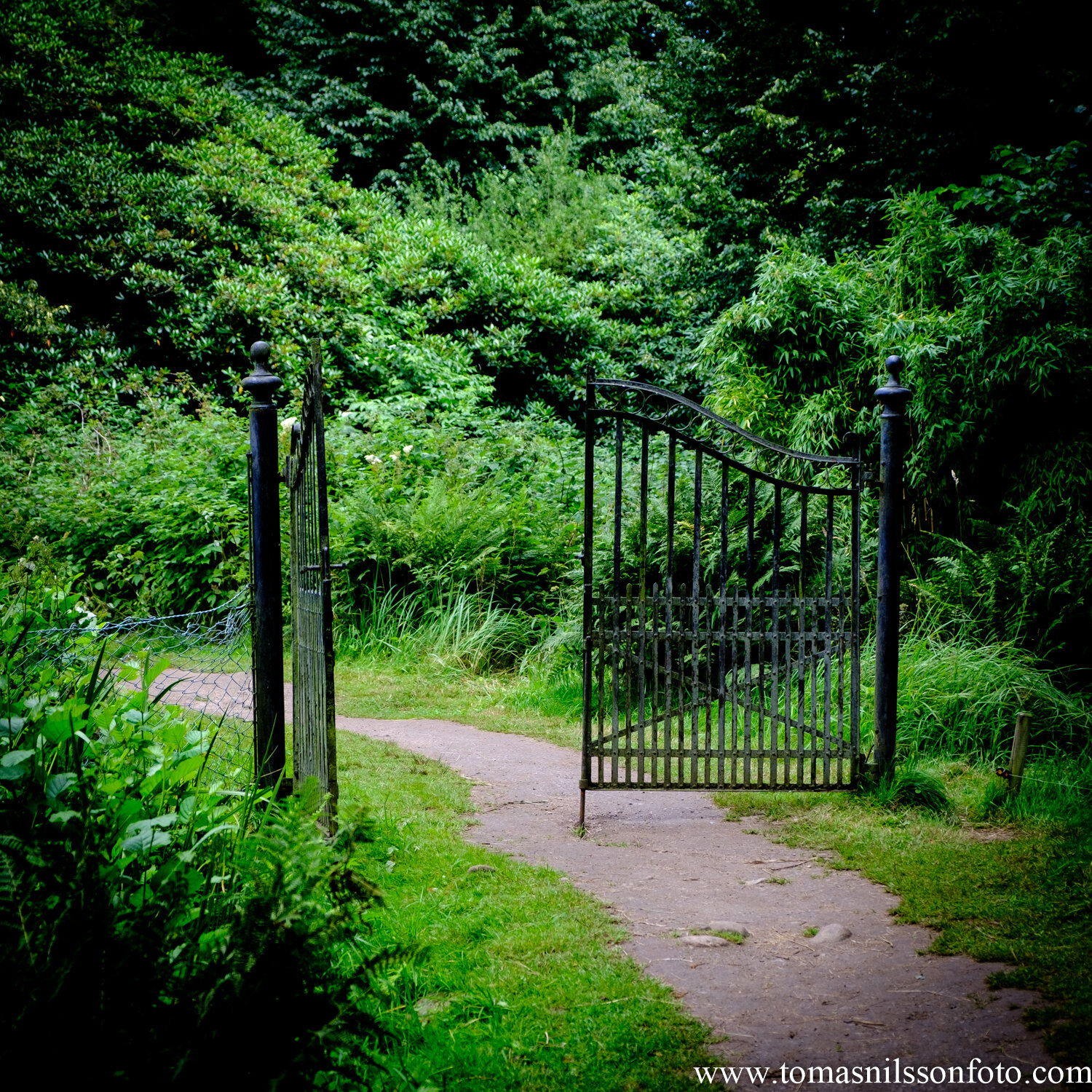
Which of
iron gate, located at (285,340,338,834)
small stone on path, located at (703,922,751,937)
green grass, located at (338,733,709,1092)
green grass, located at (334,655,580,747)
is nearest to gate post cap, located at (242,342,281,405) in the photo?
iron gate, located at (285,340,338,834)

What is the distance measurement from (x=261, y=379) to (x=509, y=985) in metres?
2.73

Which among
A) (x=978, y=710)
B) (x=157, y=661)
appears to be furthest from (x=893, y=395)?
(x=157, y=661)

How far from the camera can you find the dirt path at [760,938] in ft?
9.65

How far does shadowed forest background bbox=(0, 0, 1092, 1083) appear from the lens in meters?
7.29

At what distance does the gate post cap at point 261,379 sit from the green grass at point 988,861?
341cm

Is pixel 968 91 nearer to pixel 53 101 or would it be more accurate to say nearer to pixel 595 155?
pixel 595 155

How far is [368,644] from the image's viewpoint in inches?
356

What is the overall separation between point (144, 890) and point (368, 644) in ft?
21.7

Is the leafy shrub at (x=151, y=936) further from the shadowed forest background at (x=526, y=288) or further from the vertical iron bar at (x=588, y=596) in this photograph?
the shadowed forest background at (x=526, y=288)

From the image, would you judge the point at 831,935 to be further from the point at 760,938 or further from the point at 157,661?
the point at 157,661

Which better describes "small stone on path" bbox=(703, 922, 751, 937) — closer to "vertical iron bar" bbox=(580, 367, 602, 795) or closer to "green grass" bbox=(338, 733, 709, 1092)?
"green grass" bbox=(338, 733, 709, 1092)

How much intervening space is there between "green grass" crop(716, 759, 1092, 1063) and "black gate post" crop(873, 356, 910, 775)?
327 millimetres

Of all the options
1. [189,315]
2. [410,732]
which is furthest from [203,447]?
[410,732]

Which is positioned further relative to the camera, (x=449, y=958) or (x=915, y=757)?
(x=915, y=757)
